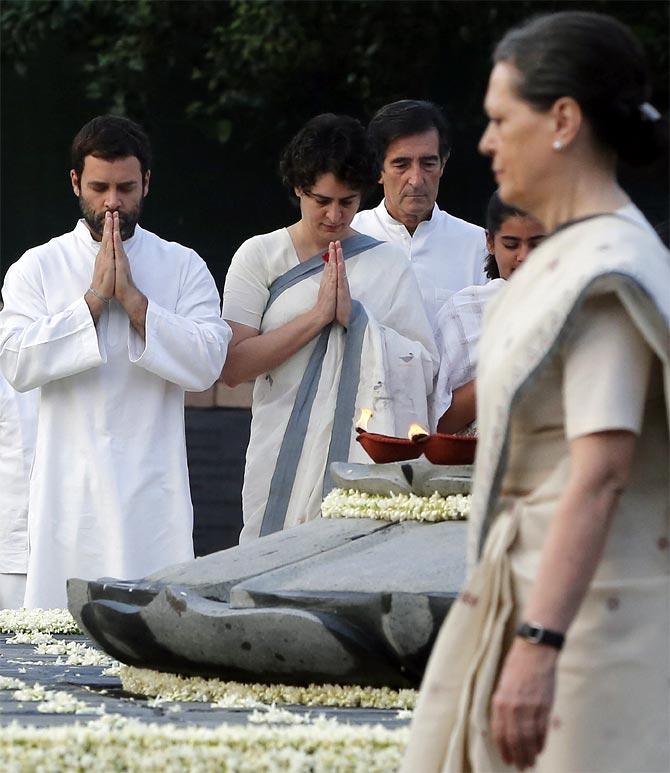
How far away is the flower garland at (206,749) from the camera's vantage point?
3002 mm

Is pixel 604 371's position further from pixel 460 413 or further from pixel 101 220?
pixel 101 220

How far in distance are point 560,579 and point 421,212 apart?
3690 mm

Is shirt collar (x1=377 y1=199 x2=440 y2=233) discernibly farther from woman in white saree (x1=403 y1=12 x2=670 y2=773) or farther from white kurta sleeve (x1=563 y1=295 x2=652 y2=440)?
white kurta sleeve (x1=563 y1=295 x2=652 y2=440)

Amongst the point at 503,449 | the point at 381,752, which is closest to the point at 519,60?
the point at 503,449

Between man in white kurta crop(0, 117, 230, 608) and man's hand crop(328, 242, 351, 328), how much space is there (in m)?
0.40

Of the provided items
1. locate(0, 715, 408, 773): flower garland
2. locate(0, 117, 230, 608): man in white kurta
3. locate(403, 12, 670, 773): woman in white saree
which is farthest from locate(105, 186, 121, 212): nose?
locate(403, 12, 670, 773): woman in white saree

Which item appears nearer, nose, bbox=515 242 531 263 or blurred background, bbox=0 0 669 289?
nose, bbox=515 242 531 263

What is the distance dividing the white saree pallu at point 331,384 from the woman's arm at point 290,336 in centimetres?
6

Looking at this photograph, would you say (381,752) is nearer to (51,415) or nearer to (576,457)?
(576,457)

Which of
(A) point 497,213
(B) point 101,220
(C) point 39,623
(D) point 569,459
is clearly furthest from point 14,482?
(D) point 569,459

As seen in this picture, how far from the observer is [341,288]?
17.1 feet

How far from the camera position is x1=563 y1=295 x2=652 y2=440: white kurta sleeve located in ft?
6.83

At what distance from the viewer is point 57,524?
216 inches

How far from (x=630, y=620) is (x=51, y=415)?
11.8 ft
